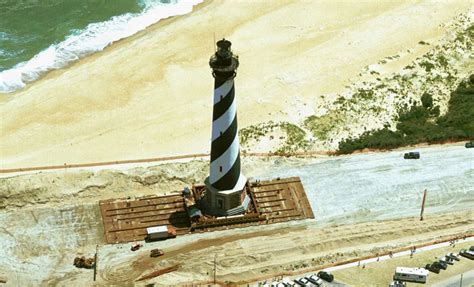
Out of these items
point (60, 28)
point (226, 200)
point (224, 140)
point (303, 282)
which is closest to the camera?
point (303, 282)

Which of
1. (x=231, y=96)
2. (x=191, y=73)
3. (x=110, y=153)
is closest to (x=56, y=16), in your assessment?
(x=191, y=73)

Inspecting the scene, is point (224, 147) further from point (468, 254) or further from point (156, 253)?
point (468, 254)

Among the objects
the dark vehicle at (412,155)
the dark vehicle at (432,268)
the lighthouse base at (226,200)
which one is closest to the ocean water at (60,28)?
the lighthouse base at (226,200)

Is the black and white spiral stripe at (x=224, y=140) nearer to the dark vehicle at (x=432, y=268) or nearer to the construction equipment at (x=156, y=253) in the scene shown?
the construction equipment at (x=156, y=253)

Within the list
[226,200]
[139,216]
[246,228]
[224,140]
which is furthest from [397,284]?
[139,216]

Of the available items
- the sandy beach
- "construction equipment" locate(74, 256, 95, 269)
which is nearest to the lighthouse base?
"construction equipment" locate(74, 256, 95, 269)

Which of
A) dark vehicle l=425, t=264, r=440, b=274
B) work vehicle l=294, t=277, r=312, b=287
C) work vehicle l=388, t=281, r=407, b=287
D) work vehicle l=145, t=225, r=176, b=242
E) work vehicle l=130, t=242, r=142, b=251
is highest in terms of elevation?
work vehicle l=145, t=225, r=176, b=242

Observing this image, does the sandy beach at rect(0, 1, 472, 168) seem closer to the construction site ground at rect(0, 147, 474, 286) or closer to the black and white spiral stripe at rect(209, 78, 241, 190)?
the construction site ground at rect(0, 147, 474, 286)
